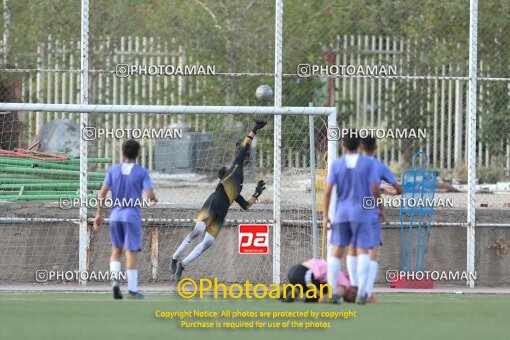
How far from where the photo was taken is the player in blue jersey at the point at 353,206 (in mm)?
13453

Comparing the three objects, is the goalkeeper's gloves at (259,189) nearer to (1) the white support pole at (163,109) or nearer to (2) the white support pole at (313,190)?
(2) the white support pole at (313,190)

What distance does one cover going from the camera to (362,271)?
Answer: 1352 cm

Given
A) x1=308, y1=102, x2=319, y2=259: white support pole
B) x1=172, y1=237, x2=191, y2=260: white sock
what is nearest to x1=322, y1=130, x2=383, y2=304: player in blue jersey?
x1=308, y1=102, x2=319, y2=259: white support pole

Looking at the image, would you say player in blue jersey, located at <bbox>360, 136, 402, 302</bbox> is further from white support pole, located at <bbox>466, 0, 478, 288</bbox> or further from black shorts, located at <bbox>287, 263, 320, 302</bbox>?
white support pole, located at <bbox>466, 0, 478, 288</bbox>

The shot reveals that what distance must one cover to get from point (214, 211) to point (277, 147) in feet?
4.10

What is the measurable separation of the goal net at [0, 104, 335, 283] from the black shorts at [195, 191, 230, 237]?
456mm

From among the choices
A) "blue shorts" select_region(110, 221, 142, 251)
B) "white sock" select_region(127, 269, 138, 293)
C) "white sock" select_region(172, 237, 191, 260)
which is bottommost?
"white sock" select_region(127, 269, 138, 293)

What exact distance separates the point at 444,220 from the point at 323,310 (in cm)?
620

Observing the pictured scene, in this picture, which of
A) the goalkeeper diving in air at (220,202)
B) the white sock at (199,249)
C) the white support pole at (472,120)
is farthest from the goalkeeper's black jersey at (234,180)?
the white support pole at (472,120)

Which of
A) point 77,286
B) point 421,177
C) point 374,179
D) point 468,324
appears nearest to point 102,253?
point 77,286

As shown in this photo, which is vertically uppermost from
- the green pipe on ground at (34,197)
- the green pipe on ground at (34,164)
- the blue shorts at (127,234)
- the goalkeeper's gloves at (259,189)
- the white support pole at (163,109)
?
the white support pole at (163,109)

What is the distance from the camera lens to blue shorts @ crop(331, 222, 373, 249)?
44.2 ft

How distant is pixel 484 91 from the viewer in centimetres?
1958

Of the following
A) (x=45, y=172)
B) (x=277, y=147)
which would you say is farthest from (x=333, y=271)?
(x=45, y=172)
